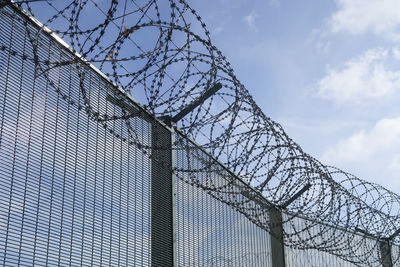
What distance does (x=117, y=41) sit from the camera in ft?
22.0

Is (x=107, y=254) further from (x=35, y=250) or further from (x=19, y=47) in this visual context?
(x=19, y=47)

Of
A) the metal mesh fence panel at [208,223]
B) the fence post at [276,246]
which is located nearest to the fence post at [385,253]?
the fence post at [276,246]

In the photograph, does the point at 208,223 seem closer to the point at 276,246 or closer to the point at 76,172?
the point at 276,246

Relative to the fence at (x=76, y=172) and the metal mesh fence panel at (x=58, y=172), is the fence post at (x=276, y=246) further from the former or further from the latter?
the metal mesh fence panel at (x=58, y=172)

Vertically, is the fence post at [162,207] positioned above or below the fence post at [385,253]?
below

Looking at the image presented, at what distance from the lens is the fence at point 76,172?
25.2ft

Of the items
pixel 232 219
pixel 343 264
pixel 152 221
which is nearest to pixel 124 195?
pixel 152 221

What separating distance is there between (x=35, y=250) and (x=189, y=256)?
523 cm

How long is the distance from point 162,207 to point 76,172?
3.07 m

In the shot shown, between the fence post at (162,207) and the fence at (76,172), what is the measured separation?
2 cm

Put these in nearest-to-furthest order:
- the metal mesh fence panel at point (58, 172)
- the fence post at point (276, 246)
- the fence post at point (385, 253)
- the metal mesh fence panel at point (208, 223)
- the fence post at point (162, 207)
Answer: the metal mesh fence panel at point (58, 172) → the fence post at point (162, 207) → the metal mesh fence panel at point (208, 223) → the fence post at point (276, 246) → the fence post at point (385, 253)

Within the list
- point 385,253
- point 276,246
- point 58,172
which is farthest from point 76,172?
point 385,253

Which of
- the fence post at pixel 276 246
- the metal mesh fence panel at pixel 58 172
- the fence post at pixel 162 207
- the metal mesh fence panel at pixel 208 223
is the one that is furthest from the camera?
the fence post at pixel 276 246

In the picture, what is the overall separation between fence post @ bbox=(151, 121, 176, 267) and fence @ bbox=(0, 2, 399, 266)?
2cm
